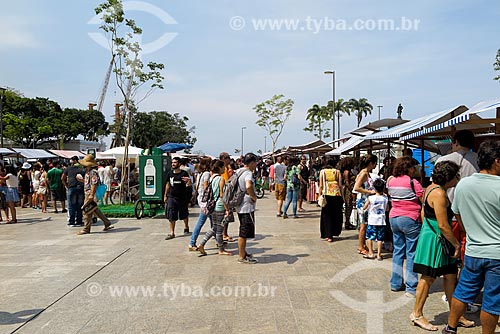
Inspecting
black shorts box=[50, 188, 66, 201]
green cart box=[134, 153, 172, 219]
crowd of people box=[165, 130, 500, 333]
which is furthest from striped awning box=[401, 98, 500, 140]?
black shorts box=[50, 188, 66, 201]

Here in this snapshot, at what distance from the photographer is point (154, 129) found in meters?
53.8

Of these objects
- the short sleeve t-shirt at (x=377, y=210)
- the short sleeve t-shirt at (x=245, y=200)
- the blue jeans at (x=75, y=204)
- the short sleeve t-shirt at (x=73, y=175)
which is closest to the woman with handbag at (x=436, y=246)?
the short sleeve t-shirt at (x=377, y=210)

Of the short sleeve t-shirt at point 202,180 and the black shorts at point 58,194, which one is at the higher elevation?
the short sleeve t-shirt at point 202,180

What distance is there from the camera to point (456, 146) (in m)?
4.61

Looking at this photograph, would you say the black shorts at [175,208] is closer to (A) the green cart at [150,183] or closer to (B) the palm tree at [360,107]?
(A) the green cart at [150,183]

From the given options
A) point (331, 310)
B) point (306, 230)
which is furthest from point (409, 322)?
point (306, 230)

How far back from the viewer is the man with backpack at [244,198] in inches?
251

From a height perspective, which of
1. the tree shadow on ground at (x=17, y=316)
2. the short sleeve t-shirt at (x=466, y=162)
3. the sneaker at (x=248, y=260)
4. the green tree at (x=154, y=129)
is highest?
the green tree at (x=154, y=129)

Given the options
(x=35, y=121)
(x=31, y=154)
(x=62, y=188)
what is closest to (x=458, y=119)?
(x=62, y=188)

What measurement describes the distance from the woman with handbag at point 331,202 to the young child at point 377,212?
1.39m

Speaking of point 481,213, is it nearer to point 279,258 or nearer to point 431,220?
point 431,220

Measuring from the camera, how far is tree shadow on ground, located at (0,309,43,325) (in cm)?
436

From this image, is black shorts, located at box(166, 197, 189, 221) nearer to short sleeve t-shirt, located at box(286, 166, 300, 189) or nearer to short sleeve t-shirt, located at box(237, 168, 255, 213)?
short sleeve t-shirt, located at box(237, 168, 255, 213)

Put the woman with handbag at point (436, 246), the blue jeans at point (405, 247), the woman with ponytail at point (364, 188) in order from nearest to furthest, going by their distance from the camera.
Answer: the woman with handbag at point (436, 246), the blue jeans at point (405, 247), the woman with ponytail at point (364, 188)
